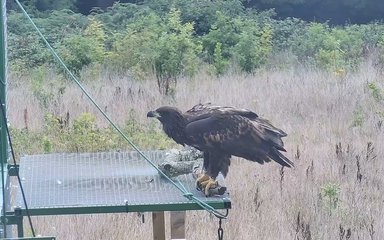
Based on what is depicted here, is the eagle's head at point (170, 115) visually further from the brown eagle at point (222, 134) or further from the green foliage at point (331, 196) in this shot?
the green foliage at point (331, 196)

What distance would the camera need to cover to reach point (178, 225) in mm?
4879

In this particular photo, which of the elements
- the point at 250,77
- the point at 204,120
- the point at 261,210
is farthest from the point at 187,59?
the point at 204,120

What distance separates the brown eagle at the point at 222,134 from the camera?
439 cm

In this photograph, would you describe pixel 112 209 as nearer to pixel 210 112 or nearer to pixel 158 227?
pixel 210 112

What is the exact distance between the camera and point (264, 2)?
26.3 metres

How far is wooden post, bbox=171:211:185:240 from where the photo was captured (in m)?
4.82

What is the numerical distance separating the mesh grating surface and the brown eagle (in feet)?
0.57

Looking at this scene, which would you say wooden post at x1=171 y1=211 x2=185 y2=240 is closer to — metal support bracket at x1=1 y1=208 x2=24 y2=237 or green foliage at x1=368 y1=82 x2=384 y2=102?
metal support bracket at x1=1 y1=208 x2=24 y2=237

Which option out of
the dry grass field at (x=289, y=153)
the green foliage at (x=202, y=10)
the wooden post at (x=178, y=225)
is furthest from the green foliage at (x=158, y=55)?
the wooden post at (x=178, y=225)

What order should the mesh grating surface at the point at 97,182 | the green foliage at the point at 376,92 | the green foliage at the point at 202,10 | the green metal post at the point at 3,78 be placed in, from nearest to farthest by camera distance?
the mesh grating surface at the point at 97,182
the green metal post at the point at 3,78
the green foliage at the point at 376,92
the green foliage at the point at 202,10

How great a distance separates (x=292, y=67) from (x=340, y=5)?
12639mm

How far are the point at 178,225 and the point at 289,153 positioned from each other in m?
3.21

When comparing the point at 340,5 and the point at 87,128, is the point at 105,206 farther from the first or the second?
the point at 340,5

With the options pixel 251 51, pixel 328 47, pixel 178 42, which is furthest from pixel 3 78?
pixel 328 47
